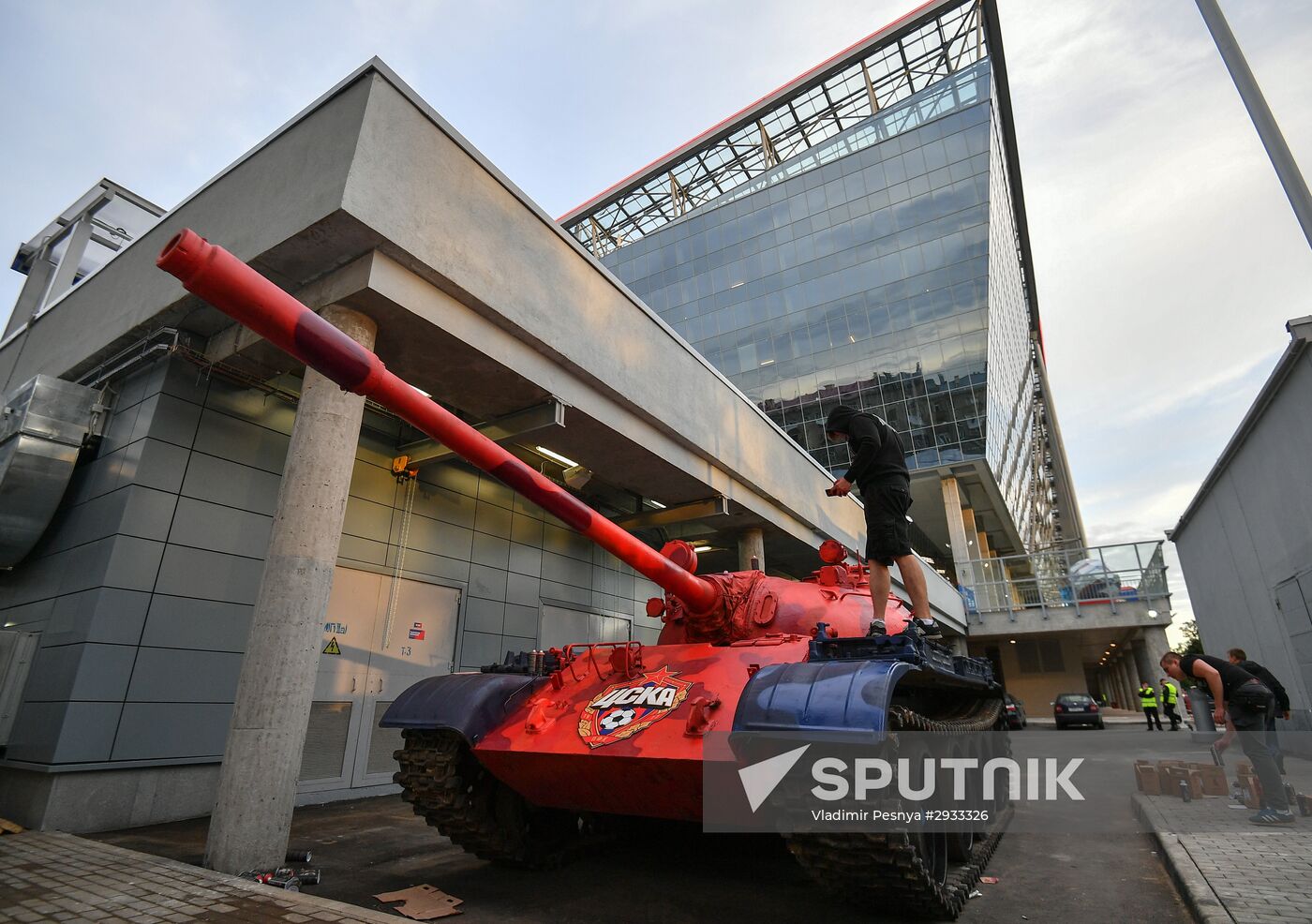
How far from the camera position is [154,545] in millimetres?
6754

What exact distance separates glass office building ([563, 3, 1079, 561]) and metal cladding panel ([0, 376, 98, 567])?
2587 centimetres

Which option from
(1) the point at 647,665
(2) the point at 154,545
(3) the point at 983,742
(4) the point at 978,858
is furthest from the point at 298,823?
(3) the point at 983,742

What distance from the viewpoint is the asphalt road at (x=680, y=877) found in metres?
4.12

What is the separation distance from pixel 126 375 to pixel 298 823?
5159 millimetres

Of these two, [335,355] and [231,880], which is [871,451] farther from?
[231,880]

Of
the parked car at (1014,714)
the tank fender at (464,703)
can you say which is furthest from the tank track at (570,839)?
the parked car at (1014,714)

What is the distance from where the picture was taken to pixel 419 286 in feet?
20.9

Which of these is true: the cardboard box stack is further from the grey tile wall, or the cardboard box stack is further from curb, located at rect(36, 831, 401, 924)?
the grey tile wall

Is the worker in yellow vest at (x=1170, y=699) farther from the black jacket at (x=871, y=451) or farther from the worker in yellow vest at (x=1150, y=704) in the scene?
the black jacket at (x=871, y=451)

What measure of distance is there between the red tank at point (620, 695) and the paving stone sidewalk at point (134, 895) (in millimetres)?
1034

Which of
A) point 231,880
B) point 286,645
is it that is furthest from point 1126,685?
point 231,880

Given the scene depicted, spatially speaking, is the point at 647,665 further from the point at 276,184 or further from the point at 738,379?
the point at 738,379

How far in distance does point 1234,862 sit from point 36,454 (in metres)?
10.7

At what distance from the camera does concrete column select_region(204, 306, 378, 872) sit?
492 centimetres
